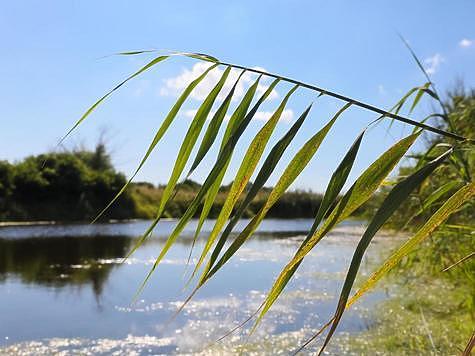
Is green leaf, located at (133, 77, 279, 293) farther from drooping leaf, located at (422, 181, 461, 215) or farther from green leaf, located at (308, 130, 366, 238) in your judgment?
drooping leaf, located at (422, 181, 461, 215)

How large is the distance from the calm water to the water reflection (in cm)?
1

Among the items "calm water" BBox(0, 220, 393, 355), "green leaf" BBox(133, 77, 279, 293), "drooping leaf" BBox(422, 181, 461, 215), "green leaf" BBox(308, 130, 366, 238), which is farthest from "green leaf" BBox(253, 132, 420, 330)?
"calm water" BBox(0, 220, 393, 355)

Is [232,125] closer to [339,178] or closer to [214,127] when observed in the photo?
[214,127]

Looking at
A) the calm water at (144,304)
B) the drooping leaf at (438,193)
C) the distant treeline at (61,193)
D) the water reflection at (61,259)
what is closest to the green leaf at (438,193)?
the drooping leaf at (438,193)

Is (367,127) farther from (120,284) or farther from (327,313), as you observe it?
(120,284)

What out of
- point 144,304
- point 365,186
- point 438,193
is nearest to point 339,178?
point 365,186

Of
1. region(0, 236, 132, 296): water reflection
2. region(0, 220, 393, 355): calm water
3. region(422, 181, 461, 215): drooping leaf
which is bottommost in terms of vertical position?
region(0, 220, 393, 355): calm water

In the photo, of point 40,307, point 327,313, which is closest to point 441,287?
point 327,313

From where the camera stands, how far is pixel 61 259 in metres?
7.27

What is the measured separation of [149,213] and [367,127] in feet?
64.4

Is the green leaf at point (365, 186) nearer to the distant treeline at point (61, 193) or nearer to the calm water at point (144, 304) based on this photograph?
the calm water at point (144, 304)

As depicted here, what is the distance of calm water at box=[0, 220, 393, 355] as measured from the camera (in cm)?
331

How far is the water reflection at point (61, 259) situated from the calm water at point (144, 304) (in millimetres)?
12

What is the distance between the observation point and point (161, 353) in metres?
3.07
